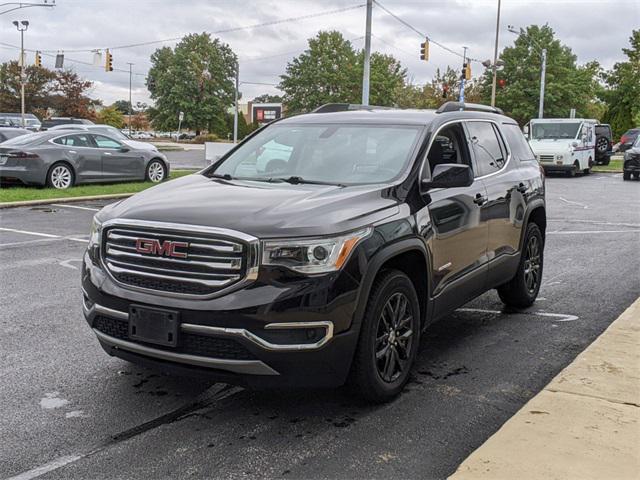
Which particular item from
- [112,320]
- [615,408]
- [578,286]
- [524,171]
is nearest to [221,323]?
[112,320]

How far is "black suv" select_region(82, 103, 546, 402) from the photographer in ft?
12.1

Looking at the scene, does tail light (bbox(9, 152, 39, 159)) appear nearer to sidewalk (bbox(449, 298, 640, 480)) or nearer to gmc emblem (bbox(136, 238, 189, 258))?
gmc emblem (bbox(136, 238, 189, 258))

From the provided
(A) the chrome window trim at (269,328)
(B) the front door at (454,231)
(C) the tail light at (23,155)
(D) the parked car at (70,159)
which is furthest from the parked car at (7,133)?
(A) the chrome window trim at (269,328)

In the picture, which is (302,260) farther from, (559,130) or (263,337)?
(559,130)

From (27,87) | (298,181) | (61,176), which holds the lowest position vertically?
(61,176)

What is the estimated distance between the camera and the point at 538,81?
6438 cm

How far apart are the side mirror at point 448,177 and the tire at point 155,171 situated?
49.0 feet

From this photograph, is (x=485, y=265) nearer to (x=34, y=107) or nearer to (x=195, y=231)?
(x=195, y=231)

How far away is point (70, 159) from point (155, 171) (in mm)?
2692

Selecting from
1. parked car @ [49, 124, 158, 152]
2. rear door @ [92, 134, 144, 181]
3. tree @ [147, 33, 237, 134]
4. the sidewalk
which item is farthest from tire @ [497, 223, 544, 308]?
tree @ [147, 33, 237, 134]

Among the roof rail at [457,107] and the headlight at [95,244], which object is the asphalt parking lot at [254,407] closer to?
the headlight at [95,244]

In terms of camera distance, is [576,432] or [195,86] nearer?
[576,432]

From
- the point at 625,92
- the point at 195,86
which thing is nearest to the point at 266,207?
the point at 625,92

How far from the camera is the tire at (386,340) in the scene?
13.2ft
